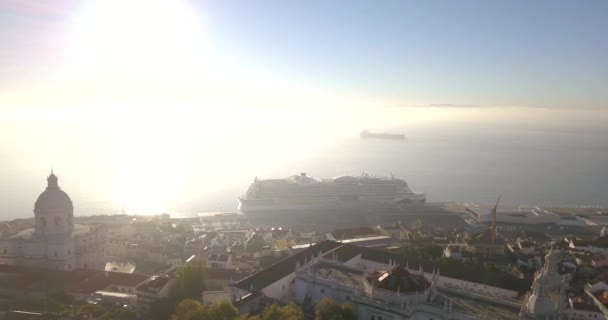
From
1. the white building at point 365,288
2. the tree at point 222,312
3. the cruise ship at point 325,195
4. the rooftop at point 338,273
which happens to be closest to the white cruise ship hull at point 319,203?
the cruise ship at point 325,195

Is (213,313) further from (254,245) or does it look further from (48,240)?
(254,245)

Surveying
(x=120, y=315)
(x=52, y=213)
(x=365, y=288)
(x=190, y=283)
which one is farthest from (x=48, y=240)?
(x=365, y=288)

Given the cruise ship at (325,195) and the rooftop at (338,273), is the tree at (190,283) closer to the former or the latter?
the rooftop at (338,273)

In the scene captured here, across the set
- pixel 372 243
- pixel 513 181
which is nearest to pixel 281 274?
pixel 372 243

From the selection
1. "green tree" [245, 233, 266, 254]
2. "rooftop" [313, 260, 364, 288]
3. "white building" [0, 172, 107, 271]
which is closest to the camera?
"rooftop" [313, 260, 364, 288]

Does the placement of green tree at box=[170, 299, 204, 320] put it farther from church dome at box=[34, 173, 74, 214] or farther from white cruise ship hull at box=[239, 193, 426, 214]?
white cruise ship hull at box=[239, 193, 426, 214]

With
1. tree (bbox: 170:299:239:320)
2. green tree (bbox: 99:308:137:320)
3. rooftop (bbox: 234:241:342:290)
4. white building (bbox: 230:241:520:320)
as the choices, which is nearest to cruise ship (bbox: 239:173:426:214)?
white building (bbox: 230:241:520:320)
